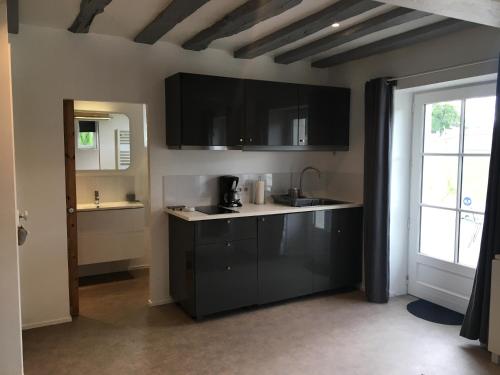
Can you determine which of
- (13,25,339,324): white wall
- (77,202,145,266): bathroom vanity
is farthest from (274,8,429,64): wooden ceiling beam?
(77,202,145,266): bathroom vanity

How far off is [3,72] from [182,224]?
1.83m

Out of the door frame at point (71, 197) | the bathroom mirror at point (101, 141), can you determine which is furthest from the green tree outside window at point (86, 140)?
the door frame at point (71, 197)

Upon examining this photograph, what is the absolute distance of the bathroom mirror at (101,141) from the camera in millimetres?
4582

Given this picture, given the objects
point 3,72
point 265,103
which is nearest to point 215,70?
point 265,103

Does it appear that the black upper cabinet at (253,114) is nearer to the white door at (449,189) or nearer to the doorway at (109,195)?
the white door at (449,189)

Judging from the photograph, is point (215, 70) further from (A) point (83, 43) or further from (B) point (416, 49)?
(B) point (416, 49)

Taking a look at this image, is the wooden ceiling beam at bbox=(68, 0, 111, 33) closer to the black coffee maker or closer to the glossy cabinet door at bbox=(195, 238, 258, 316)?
the black coffee maker

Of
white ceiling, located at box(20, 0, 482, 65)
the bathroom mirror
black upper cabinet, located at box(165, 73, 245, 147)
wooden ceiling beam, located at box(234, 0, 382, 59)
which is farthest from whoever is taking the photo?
the bathroom mirror

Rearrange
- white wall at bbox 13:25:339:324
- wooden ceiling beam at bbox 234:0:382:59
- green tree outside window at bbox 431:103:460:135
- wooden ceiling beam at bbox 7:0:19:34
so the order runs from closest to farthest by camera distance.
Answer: wooden ceiling beam at bbox 7:0:19:34, wooden ceiling beam at bbox 234:0:382:59, white wall at bbox 13:25:339:324, green tree outside window at bbox 431:103:460:135

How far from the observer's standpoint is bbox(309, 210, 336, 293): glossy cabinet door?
398 centimetres

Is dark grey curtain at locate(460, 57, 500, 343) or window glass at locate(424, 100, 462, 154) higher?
window glass at locate(424, 100, 462, 154)

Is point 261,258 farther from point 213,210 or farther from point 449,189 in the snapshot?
point 449,189

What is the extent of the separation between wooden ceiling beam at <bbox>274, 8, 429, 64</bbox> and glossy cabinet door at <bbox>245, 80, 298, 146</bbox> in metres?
0.32

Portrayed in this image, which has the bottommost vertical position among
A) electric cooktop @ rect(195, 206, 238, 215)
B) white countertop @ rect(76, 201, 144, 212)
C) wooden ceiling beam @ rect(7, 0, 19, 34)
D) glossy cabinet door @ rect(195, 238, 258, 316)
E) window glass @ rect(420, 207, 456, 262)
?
glossy cabinet door @ rect(195, 238, 258, 316)
